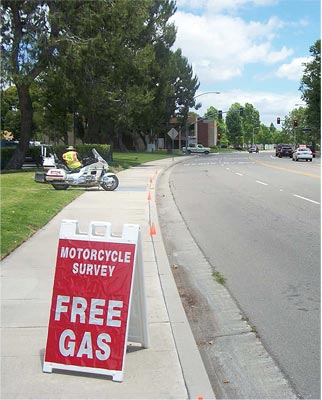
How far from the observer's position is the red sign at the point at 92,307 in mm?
3917

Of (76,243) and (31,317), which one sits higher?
(76,243)

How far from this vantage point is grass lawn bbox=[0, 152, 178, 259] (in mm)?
8898

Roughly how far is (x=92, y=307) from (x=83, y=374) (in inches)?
20.0

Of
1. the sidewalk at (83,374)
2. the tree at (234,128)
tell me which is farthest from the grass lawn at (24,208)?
the tree at (234,128)

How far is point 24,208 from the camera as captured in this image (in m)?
12.0

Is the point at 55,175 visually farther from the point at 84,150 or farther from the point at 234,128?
the point at 234,128

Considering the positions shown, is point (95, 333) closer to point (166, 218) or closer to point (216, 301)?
point (216, 301)

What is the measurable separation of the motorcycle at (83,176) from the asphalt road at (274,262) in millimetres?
2684

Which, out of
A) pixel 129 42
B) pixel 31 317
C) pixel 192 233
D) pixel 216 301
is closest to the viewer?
pixel 31 317

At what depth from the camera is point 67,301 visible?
407cm

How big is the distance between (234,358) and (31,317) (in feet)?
6.62

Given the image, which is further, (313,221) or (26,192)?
(26,192)

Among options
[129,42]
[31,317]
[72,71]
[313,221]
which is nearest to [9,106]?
[129,42]

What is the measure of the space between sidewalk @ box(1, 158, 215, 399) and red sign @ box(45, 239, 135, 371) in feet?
0.60
